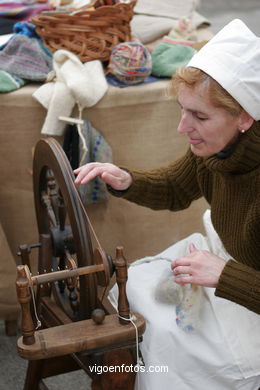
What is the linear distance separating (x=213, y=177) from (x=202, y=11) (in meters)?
5.11

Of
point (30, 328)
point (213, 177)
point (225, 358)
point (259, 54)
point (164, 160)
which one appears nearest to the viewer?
point (30, 328)

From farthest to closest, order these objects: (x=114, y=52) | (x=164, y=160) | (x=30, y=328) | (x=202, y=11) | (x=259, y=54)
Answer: (x=202, y=11) < (x=164, y=160) < (x=114, y=52) < (x=259, y=54) < (x=30, y=328)

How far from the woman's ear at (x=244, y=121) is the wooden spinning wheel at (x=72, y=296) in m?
0.43

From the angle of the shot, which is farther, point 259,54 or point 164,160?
point 164,160

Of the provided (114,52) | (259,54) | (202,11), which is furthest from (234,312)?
(202,11)

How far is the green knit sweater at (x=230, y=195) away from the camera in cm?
147

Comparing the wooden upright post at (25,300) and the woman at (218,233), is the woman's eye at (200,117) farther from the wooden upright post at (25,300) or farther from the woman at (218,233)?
the wooden upright post at (25,300)

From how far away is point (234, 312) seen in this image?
1662 mm

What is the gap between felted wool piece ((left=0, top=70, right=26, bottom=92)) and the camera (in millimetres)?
2322

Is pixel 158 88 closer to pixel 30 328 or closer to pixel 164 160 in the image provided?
pixel 164 160

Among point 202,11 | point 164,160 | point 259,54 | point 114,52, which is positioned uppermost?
point 259,54

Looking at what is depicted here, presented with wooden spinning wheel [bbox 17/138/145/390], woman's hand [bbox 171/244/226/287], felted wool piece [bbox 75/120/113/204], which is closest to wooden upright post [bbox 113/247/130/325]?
wooden spinning wheel [bbox 17/138/145/390]

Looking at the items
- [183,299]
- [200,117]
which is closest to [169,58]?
[200,117]

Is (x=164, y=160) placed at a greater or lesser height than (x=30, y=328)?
lesser
